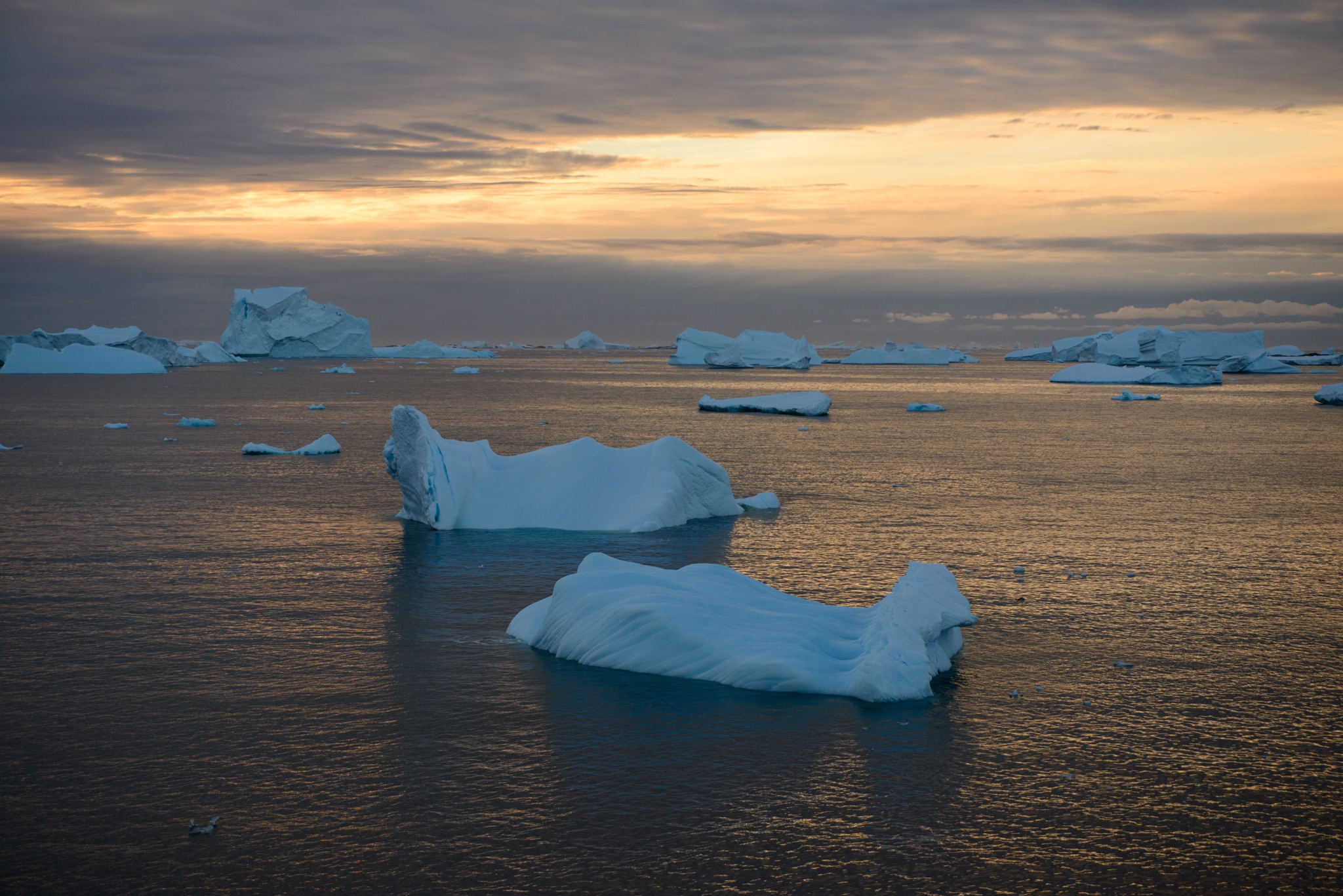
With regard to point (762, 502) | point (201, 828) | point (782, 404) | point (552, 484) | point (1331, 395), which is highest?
point (1331, 395)

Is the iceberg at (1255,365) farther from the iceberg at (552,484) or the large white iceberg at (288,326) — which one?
the iceberg at (552,484)

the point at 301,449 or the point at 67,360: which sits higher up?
the point at 67,360

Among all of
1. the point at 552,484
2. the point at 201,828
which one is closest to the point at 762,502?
the point at 552,484

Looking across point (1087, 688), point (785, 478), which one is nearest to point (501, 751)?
point (1087, 688)

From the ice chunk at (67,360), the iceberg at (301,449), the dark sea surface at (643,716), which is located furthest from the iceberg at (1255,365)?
the ice chunk at (67,360)

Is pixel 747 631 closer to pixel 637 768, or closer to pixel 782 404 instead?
pixel 637 768

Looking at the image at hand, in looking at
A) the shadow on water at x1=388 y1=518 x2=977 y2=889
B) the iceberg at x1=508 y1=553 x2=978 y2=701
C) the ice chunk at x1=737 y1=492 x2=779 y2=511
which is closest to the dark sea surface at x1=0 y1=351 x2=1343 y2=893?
the shadow on water at x1=388 y1=518 x2=977 y2=889
